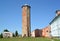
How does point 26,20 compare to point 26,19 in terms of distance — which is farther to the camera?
point 26,19

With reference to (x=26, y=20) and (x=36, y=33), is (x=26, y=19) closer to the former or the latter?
(x=26, y=20)

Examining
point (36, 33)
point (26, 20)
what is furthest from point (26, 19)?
point (36, 33)

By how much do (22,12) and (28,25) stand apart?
3.93 metres

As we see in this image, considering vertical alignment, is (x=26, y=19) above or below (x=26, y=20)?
above

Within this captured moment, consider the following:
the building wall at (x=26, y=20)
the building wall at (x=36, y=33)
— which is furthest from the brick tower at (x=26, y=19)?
the building wall at (x=36, y=33)

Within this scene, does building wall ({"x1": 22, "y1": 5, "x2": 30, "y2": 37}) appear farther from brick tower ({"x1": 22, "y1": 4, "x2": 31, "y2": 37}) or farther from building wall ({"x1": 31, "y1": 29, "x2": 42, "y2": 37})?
building wall ({"x1": 31, "y1": 29, "x2": 42, "y2": 37})

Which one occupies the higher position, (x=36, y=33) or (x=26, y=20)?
(x=26, y=20)

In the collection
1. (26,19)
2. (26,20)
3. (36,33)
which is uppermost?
(26,19)

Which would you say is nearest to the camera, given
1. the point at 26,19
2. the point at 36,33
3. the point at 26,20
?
the point at 26,20

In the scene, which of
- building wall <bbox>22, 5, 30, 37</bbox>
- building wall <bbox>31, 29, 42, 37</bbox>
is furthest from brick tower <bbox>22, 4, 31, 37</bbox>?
building wall <bbox>31, 29, 42, 37</bbox>

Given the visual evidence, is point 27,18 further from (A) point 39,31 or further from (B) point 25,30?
(A) point 39,31

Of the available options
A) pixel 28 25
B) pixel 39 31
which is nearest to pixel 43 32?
pixel 39 31

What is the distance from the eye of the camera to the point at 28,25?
4712 centimetres

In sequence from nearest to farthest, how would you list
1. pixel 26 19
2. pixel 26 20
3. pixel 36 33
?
1. pixel 26 20
2. pixel 26 19
3. pixel 36 33
